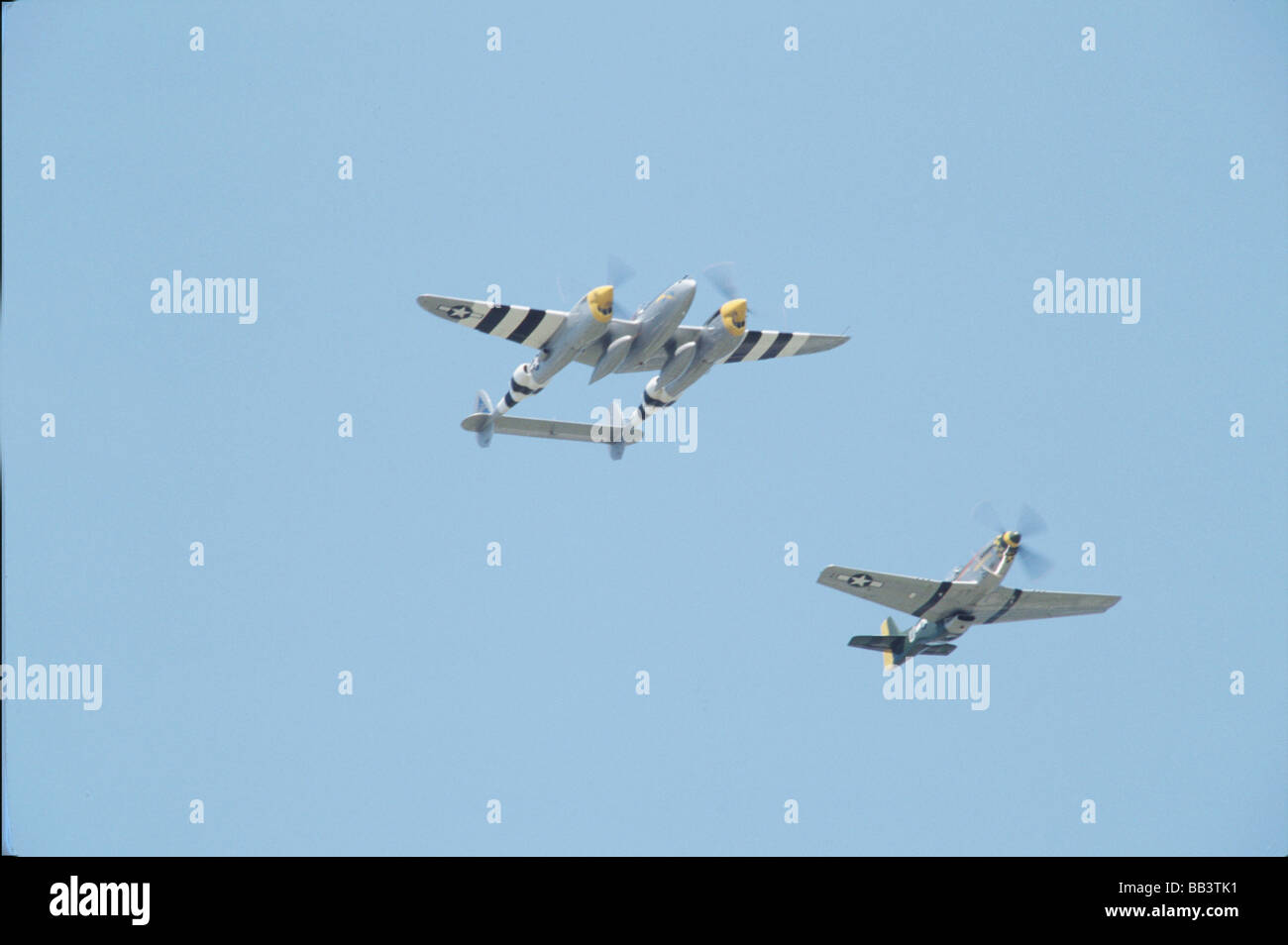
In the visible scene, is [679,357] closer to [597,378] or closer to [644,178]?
[597,378]

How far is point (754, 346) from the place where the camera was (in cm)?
4912

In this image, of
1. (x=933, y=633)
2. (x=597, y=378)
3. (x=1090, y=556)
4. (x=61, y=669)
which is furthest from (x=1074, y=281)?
(x=61, y=669)

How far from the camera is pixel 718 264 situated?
4538cm

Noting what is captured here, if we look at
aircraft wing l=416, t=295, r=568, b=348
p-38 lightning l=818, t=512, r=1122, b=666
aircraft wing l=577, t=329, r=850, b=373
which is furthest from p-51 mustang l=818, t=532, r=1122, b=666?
aircraft wing l=416, t=295, r=568, b=348

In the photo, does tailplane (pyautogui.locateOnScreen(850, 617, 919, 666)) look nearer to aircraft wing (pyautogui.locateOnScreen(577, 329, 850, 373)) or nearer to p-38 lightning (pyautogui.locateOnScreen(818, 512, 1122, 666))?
p-38 lightning (pyautogui.locateOnScreen(818, 512, 1122, 666))

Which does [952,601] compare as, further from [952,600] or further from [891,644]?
[891,644]

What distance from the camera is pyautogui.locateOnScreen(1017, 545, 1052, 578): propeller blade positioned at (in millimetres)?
46656

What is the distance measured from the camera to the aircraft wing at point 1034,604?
49.6 metres

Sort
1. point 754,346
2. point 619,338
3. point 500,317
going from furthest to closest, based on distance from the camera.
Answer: point 754,346, point 500,317, point 619,338

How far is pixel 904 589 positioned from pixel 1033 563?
4645mm

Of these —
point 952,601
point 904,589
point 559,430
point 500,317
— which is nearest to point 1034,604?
point 952,601

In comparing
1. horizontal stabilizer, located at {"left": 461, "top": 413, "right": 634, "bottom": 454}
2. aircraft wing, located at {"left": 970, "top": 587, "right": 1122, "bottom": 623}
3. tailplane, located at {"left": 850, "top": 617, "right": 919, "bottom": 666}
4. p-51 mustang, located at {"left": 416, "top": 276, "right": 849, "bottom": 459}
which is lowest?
tailplane, located at {"left": 850, "top": 617, "right": 919, "bottom": 666}

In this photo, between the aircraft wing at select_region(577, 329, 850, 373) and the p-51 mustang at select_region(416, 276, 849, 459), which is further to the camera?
the aircraft wing at select_region(577, 329, 850, 373)

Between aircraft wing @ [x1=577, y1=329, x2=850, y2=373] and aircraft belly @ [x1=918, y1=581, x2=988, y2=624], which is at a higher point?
aircraft wing @ [x1=577, y1=329, x2=850, y2=373]
